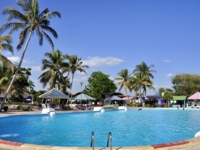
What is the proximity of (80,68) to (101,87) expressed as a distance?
8.51 metres

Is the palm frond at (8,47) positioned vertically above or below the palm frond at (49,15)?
below

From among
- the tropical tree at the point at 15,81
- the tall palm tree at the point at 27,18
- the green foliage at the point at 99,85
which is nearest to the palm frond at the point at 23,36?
the tall palm tree at the point at 27,18

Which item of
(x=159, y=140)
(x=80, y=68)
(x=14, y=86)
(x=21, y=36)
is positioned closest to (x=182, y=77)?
(x=80, y=68)

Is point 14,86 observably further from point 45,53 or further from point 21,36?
point 21,36

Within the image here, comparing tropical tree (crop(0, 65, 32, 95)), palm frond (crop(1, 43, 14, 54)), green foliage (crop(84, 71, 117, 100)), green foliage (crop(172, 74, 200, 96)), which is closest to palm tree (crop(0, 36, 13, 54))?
palm frond (crop(1, 43, 14, 54))

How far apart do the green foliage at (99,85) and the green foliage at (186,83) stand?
20.6 meters

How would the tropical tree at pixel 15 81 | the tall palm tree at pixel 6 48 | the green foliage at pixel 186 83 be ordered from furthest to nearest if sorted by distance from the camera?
the green foliage at pixel 186 83 < the tropical tree at pixel 15 81 < the tall palm tree at pixel 6 48

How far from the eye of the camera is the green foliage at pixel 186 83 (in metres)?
56.9

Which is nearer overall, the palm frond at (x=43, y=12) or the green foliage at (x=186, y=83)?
the palm frond at (x=43, y=12)

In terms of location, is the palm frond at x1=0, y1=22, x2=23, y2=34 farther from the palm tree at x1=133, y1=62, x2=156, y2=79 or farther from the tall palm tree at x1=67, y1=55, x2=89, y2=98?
the palm tree at x1=133, y1=62, x2=156, y2=79

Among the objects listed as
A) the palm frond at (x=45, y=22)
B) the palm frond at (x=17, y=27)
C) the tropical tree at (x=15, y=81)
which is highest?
the palm frond at (x=45, y=22)

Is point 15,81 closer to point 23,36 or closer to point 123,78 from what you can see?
point 23,36

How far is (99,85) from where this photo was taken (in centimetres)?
4684

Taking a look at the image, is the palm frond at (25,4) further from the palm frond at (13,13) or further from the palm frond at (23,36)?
the palm frond at (23,36)
